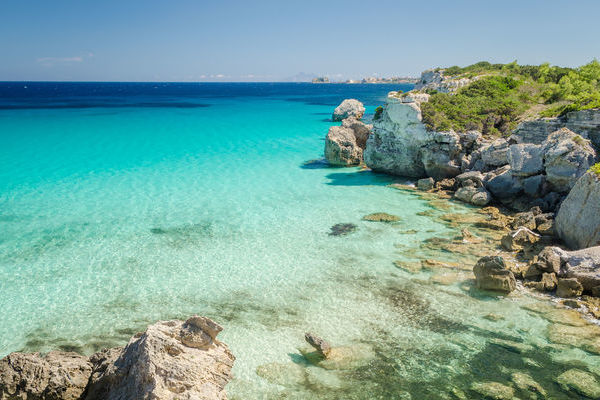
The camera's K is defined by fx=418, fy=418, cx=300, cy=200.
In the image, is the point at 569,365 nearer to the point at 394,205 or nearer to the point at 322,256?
the point at 322,256

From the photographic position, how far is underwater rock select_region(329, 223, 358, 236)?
17719 millimetres

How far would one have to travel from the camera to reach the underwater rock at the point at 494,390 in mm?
8492

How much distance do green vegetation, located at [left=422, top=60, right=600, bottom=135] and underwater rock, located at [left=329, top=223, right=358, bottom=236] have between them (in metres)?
10.1

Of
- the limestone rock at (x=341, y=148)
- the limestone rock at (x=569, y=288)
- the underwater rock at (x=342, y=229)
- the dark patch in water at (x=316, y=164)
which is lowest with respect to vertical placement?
the limestone rock at (x=569, y=288)

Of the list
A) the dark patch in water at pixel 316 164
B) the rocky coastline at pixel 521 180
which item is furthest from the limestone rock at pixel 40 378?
the dark patch in water at pixel 316 164

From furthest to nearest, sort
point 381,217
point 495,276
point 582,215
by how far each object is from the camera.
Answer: point 381,217, point 582,215, point 495,276

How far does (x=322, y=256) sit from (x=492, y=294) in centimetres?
582

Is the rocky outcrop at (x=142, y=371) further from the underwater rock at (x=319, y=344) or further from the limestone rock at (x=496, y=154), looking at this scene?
the limestone rock at (x=496, y=154)

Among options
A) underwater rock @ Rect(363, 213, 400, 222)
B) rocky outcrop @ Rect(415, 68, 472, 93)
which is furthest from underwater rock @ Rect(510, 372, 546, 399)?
rocky outcrop @ Rect(415, 68, 472, 93)

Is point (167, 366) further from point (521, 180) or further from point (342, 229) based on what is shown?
point (521, 180)

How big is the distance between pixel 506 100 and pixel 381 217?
607 inches

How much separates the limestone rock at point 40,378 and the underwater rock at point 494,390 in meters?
7.90

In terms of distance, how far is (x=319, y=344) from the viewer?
9.95 m

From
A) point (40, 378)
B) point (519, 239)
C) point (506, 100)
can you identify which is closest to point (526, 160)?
point (519, 239)
